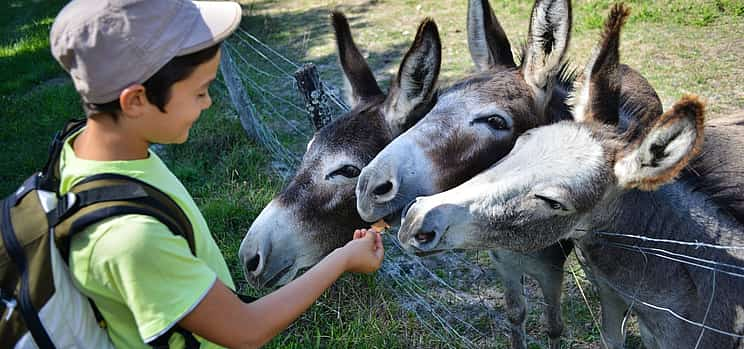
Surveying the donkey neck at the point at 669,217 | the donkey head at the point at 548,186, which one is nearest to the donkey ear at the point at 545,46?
the donkey head at the point at 548,186

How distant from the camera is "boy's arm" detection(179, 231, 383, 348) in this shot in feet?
4.81

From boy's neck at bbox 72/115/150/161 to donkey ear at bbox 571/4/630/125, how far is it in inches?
62.0

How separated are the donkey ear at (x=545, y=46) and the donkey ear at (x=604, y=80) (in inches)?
9.0

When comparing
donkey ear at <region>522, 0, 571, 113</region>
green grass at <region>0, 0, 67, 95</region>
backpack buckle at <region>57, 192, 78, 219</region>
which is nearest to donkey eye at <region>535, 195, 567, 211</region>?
donkey ear at <region>522, 0, 571, 113</region>

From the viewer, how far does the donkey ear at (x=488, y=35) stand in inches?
108

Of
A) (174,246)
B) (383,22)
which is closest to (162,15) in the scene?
(174,246)

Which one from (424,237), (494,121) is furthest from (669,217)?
(424,237)

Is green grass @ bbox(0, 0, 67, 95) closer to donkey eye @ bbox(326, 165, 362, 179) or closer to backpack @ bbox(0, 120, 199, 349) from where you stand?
donkey eye @ bbox(326, 165, 362, 179)

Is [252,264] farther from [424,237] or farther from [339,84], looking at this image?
[339,84]

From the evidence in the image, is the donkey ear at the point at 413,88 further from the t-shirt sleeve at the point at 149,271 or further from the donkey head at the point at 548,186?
the t-shirt sleeve at the point at 149,271

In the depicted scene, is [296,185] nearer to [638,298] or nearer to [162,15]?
[162,15]

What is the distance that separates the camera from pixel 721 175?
2.29 m

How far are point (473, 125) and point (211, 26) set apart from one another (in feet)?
4.13

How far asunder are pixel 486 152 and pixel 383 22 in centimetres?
710
